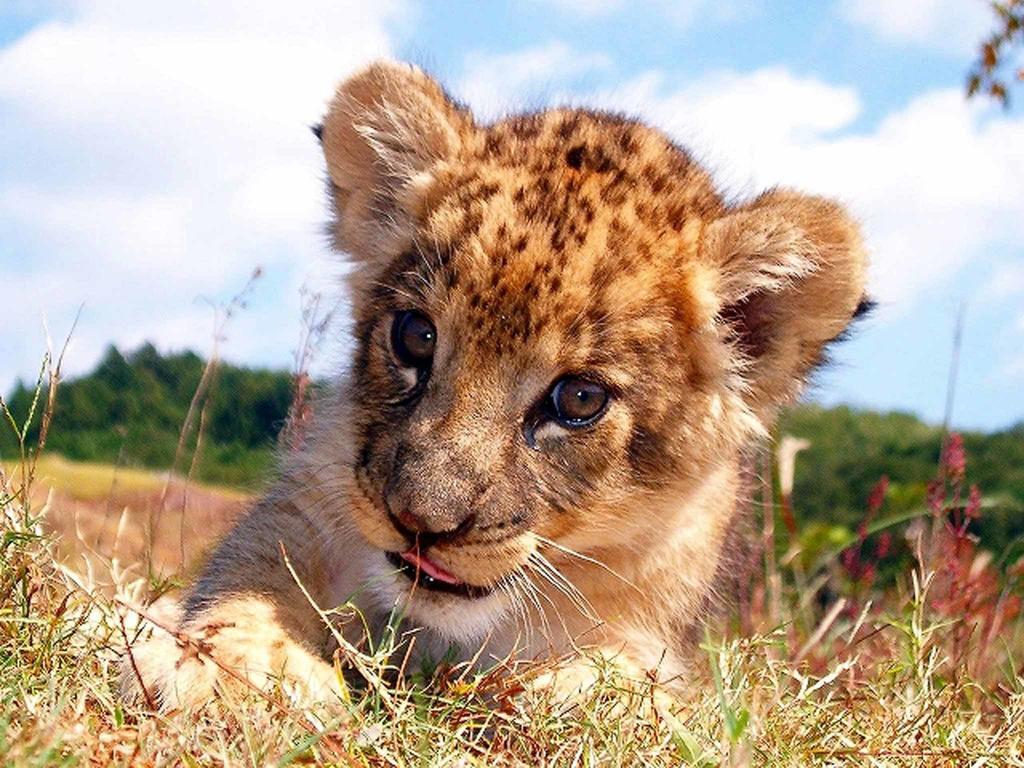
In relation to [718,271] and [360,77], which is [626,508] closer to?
[718,271]

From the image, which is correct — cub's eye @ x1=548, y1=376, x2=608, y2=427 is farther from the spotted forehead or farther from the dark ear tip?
the dark ear tip

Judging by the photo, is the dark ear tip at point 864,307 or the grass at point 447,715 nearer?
the grass at point 447,715

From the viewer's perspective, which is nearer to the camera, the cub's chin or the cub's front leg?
the cub's front leg

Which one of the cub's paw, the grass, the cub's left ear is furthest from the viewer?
the cub's left ear

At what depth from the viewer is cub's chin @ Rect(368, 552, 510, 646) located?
3492 mm

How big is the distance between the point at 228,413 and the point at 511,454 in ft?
20.0

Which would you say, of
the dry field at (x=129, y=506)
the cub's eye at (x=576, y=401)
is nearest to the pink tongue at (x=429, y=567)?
the cub's eye at (x=576, y=401)

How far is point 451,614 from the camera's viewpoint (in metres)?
3.57

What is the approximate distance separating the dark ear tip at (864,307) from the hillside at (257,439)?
1.27 ft

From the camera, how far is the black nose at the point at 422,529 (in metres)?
3.30

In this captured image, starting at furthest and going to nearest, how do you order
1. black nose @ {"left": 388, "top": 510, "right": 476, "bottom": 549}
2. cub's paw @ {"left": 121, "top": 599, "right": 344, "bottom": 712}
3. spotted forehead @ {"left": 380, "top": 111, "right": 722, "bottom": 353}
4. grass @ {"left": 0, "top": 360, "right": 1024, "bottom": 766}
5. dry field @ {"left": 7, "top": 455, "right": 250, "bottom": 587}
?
dry field @ {"left": 7, "top": 455, "right": 250, "bottom": 587} → spotted forehead @ {"left": 380, "top": 111, "right": 722, "bottom": 353} → black nose @ {"left": 388, "top": 510, "right": 476, "bottom": 549} → cub's paw @ {"left": 121, "top": 599, "right": 344, "bottom": 712} → grass @ {"left": 0, "top": 360, "right": 1024, "bottom": 766}

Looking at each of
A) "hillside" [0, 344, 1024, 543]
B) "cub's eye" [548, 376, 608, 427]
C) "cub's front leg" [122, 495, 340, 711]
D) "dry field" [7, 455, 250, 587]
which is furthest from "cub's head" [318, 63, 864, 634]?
"dry field" [7, 455, 250, 587]

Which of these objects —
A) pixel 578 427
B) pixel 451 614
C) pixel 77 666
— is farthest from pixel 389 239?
pixel 77 666

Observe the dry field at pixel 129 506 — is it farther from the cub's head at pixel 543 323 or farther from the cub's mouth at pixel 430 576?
the cub's mouth at pixel 430 576
